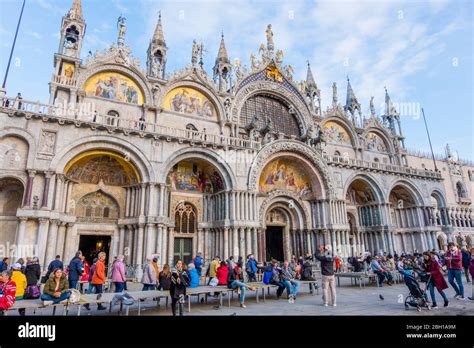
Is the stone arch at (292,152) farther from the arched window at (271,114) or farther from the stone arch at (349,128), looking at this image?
the stone arch at (349,128)

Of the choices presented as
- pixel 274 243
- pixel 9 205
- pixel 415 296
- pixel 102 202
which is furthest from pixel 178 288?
pixel 274 243

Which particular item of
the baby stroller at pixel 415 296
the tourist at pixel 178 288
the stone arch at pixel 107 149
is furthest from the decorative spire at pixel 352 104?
the tourist at pixel 178 288

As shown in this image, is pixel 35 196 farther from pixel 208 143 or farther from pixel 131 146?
pixel 208 143

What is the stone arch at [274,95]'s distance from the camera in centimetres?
2431

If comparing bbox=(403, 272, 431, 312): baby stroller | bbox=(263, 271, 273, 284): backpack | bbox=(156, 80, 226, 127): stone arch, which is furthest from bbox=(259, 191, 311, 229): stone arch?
bbox=(403, 272, 431, 312): baby stroller

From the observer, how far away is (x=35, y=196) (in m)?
14.9

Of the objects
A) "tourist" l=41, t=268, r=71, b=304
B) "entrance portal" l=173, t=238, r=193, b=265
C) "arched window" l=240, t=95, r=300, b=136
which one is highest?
"arched window" l=240, t=95, r=300, b=136

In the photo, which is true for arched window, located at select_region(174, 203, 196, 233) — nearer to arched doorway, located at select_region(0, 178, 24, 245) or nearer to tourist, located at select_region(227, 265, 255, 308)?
arched doorway, located at select_region(0, 178, 24, 245)

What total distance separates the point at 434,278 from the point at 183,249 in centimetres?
1485

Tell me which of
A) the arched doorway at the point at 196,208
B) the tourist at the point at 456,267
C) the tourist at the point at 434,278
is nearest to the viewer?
the tourist at the point at 434,278

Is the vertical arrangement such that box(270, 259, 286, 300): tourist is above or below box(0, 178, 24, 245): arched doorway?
below

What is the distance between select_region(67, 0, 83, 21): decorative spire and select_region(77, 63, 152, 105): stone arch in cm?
426

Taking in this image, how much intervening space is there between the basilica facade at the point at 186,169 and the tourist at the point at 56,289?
829 centimetres

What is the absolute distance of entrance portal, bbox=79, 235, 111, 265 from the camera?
1783 centimetres
